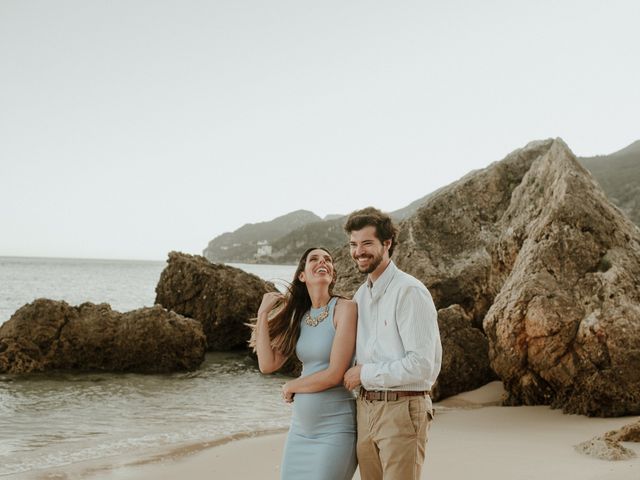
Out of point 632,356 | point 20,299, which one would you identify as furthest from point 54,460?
point 20,299

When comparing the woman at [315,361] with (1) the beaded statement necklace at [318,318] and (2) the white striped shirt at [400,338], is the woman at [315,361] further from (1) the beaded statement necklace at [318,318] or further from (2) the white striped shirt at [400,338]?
(2) the white striped shirt at [400,338]

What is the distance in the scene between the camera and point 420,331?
3211 mm

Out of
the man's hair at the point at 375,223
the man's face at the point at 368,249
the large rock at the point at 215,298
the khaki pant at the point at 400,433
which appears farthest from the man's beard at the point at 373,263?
the large rock at the point at 215,298

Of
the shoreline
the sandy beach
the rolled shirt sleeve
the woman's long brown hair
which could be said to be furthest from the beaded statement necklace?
the shoreline

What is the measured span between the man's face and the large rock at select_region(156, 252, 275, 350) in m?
15.1

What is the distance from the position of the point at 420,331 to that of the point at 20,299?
42.6 m

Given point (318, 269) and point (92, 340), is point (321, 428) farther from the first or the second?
point (92, 340)

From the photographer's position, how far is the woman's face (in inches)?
158

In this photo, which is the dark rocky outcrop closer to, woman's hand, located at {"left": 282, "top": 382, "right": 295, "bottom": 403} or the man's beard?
woman's hand, located at {"left": 282, "top": 382, "right": 295, "bottom": 403}

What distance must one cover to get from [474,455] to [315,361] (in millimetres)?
3466

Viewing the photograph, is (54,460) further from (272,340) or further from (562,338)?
(562,338)

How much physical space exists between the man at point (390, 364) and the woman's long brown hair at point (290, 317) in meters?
0.63

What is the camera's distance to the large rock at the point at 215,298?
1862 cm

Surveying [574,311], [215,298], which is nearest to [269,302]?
[574,311]
